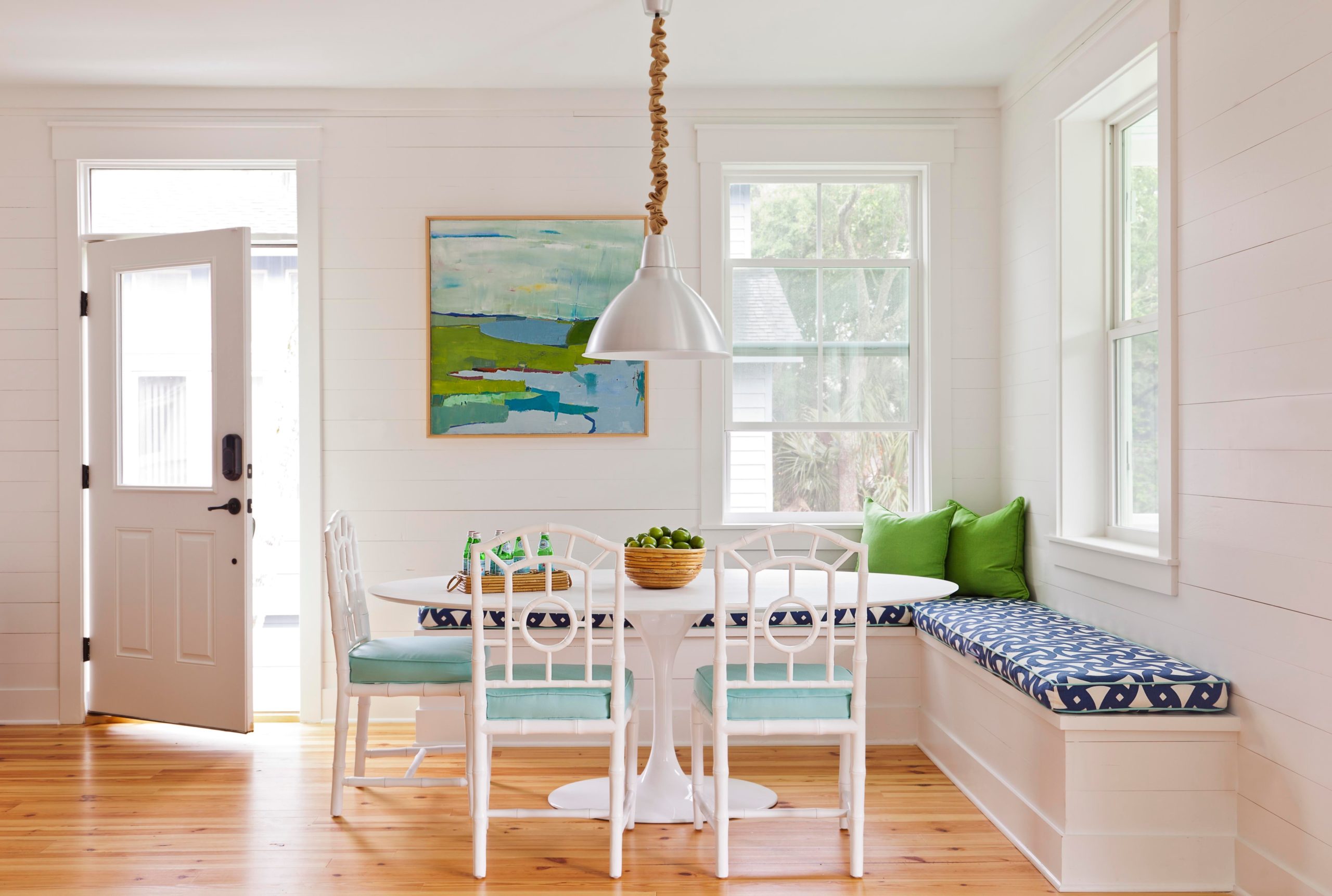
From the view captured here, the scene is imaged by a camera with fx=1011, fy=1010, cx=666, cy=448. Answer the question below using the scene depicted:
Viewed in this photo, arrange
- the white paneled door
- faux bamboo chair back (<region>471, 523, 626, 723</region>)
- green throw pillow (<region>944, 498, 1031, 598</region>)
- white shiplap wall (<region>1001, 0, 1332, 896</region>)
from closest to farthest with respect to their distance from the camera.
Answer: white shiplap wall (<region>1001, 0, 1332, 896</region>) < faux bamboo chair back (<region>471, 523, 626, 723</region>) < green throw pillow (<region>944, 498, 1031, 598</region>) < the white paneled door

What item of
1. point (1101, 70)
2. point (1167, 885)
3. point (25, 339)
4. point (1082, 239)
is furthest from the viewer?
point (25, 339)

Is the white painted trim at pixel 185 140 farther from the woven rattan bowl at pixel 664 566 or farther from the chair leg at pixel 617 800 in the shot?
the chair leg at pixel 617 800

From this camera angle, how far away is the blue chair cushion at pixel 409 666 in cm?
303

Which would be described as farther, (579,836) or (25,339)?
(25,339)

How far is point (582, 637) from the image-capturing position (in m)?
3.92

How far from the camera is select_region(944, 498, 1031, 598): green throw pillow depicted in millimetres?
3959

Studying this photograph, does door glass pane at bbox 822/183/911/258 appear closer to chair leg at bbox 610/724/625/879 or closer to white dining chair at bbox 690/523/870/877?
white dining chair at bbox 690/523/870/877

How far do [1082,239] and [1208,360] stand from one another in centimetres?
103

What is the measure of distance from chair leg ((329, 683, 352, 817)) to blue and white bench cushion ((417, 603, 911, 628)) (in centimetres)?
72

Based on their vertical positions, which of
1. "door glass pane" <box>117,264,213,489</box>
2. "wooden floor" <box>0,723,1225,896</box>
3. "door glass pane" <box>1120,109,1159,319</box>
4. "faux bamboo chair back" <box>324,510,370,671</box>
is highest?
"door glass pane" <box>1120,109,1159,319</box>

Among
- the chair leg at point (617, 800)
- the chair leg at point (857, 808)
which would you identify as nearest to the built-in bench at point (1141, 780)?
the chair leg at point (857, 808)

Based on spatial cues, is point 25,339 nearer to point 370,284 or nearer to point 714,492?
point 370,284

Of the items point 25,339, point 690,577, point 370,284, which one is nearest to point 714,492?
point 690,577

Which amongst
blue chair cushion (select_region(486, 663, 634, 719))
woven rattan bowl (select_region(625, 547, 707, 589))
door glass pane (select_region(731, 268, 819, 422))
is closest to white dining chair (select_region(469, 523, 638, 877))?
blue chair cushion (select_region(486, 663, 634, 719))
